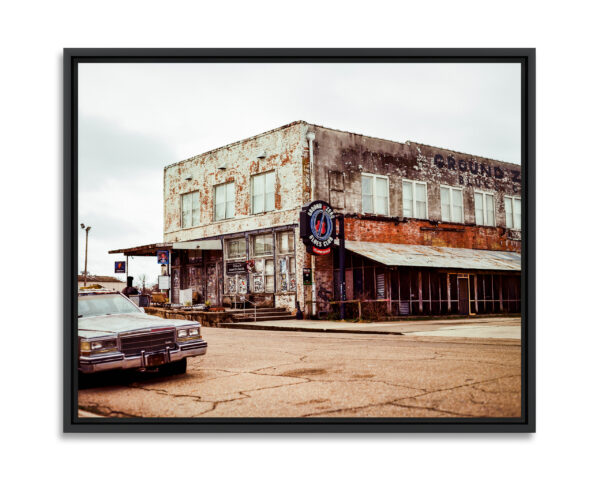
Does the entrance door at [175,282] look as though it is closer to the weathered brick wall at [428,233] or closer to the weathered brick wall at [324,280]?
the weathered brick wall at [324,280]

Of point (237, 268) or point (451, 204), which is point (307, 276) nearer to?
point (237, 268)

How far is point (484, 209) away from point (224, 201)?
395 inches

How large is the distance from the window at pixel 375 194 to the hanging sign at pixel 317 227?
7.89 feet

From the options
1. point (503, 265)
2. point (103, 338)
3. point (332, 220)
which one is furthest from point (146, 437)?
point (503, 265)

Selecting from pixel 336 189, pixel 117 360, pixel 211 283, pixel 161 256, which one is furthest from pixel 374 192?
pixel 117 360

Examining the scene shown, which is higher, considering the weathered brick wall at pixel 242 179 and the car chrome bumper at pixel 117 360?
the weathered brick wall at pixel 242 179

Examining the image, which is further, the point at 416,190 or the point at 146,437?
the point at 416,190

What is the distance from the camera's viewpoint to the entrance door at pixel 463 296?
21812 mm

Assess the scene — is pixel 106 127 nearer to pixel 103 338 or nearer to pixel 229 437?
pixel 103 338

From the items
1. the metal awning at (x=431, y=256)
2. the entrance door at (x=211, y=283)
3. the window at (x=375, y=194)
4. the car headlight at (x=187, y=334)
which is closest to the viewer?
the car headlight at (x=187, y=334)

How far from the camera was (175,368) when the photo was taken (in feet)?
26.2

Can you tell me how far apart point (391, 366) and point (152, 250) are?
3.90 metres

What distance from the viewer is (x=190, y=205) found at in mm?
24109

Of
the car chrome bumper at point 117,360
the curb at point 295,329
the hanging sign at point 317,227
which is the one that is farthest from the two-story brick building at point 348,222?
the car chrome bumper at point 117,360
